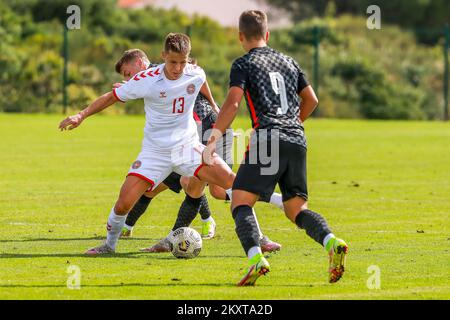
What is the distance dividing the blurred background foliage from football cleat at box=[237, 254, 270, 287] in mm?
28233

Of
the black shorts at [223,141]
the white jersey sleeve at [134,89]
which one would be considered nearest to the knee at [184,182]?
the black shorts at [223,141]

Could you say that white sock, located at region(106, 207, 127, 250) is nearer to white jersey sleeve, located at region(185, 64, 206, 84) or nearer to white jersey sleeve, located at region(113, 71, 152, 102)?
white jersey sleeve, located at region(113, 71, 152, 102)

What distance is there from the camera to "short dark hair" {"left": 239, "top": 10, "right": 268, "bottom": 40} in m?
8.91

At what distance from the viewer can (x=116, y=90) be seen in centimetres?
1022

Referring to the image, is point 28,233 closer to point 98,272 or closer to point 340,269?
point 98,272

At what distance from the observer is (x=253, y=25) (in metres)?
8.91

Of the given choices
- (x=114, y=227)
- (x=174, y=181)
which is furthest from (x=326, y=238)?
(x=174, y=181)

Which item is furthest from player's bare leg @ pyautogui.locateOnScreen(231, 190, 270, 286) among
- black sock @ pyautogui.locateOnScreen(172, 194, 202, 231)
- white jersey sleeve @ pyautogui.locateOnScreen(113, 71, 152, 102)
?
black sock @ pyautogui.locateOnScreen(172, 194, 202, 231)

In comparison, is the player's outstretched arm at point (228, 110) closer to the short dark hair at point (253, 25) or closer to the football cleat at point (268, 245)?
the short dark hair at point (253, 25)

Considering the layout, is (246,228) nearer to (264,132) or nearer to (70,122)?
(264,132)

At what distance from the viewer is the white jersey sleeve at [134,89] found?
10.2 metres

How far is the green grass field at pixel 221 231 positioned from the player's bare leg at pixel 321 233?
176 mm

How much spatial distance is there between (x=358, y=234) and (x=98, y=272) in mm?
3723
